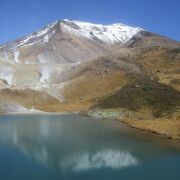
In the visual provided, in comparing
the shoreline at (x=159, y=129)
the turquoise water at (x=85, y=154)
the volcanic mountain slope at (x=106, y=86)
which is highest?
the volcanic mountain slope at (x=106, y=86)

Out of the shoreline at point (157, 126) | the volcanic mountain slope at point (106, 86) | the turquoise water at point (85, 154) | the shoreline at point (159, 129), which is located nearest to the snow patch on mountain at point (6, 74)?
the volcanic mountain slope at point (106, 86)

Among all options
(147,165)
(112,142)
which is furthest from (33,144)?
(147,165)

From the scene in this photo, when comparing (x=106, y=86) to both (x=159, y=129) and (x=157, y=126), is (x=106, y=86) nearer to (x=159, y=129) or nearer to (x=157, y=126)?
(x=157, y=126)

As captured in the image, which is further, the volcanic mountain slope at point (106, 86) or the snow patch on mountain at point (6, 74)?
the snow patch on mountain at point (6, 74)

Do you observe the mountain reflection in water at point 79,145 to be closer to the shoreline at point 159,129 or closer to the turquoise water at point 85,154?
the turquoise water at point 85,154

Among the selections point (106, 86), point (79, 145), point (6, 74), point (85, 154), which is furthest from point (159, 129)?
point (6, 74)

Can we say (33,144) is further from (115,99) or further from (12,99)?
(12,99)

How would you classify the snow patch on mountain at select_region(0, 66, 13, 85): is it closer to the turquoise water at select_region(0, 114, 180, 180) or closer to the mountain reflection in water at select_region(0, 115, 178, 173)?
the mountain reflection in water at select_region(0, 115, 178, 173)

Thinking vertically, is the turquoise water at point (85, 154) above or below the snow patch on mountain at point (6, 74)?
below
